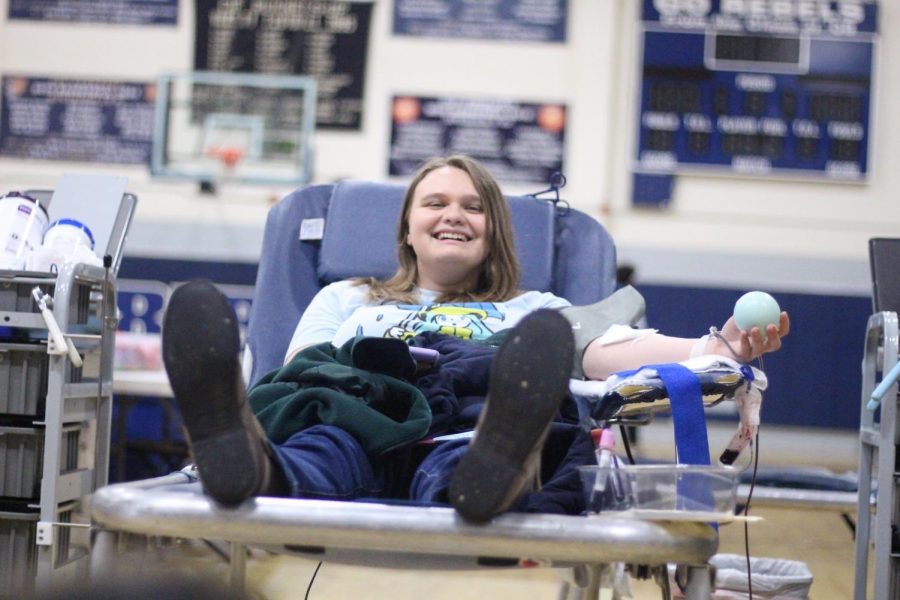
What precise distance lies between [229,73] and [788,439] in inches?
163

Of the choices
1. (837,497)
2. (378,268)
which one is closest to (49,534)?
(378,268)

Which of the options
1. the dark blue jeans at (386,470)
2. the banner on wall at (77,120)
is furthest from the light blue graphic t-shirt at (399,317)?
the banner on wall at (77,120)

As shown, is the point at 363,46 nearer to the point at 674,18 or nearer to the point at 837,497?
the point at 674,18

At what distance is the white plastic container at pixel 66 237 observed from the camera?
234 centimetres

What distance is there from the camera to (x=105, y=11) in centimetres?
661

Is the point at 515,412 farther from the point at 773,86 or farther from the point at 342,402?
the point at 773,86

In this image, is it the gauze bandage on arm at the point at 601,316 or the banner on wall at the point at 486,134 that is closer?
the gauze bandage on arm at the point at 601,316

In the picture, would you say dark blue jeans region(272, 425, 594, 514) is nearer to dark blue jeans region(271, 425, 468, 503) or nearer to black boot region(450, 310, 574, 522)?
dark blue jeans region(271, 425, 468, 503)

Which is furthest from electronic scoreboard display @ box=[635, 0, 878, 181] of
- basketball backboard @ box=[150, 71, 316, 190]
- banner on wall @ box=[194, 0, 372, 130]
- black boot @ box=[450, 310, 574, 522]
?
black boot @ box=[450, 310, 574, 522]

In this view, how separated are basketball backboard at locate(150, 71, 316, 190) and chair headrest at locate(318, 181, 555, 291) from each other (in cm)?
419

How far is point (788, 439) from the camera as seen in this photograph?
615 cm

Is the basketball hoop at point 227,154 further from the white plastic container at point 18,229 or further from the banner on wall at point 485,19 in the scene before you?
the white plastic container at point 18,229

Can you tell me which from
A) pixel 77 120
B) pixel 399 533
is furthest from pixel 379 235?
pixel 77 120

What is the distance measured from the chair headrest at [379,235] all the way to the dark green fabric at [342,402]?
66 centimetres
